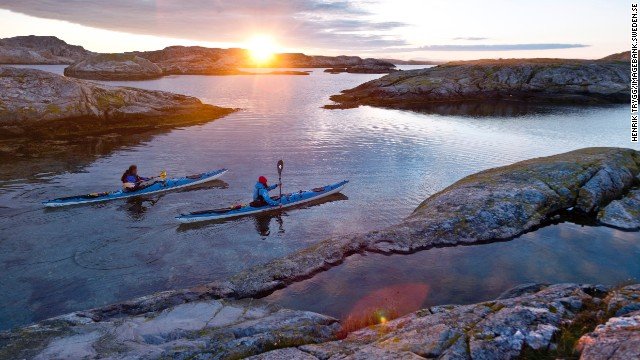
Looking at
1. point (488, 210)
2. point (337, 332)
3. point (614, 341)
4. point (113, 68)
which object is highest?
point (113, 68)

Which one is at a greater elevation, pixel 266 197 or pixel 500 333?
pixel 500 333

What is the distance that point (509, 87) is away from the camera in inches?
3364

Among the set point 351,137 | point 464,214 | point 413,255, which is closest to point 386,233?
point 413,255

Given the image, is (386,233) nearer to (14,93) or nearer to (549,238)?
(549,238)

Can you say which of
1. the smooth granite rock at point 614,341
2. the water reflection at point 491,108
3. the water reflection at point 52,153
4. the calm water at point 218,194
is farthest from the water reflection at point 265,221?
the water reflection at point 491,108

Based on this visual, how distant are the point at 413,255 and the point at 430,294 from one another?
2910mm

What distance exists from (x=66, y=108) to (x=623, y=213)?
50879 millimetres

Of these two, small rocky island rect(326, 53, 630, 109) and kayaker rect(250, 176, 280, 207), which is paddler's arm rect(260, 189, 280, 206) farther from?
small rocky island rect(326, 53, 630, 109)

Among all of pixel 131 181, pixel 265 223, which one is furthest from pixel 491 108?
pixel 131 181

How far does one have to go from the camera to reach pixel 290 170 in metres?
33.3

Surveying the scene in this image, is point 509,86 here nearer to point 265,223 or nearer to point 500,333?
point 265,223

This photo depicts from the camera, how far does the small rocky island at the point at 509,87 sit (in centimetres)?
8069

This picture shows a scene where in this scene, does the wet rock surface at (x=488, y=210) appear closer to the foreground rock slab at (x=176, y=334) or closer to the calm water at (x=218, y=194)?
the calm water at (x=218, y=194)

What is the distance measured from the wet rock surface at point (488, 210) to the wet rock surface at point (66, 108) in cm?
3857
